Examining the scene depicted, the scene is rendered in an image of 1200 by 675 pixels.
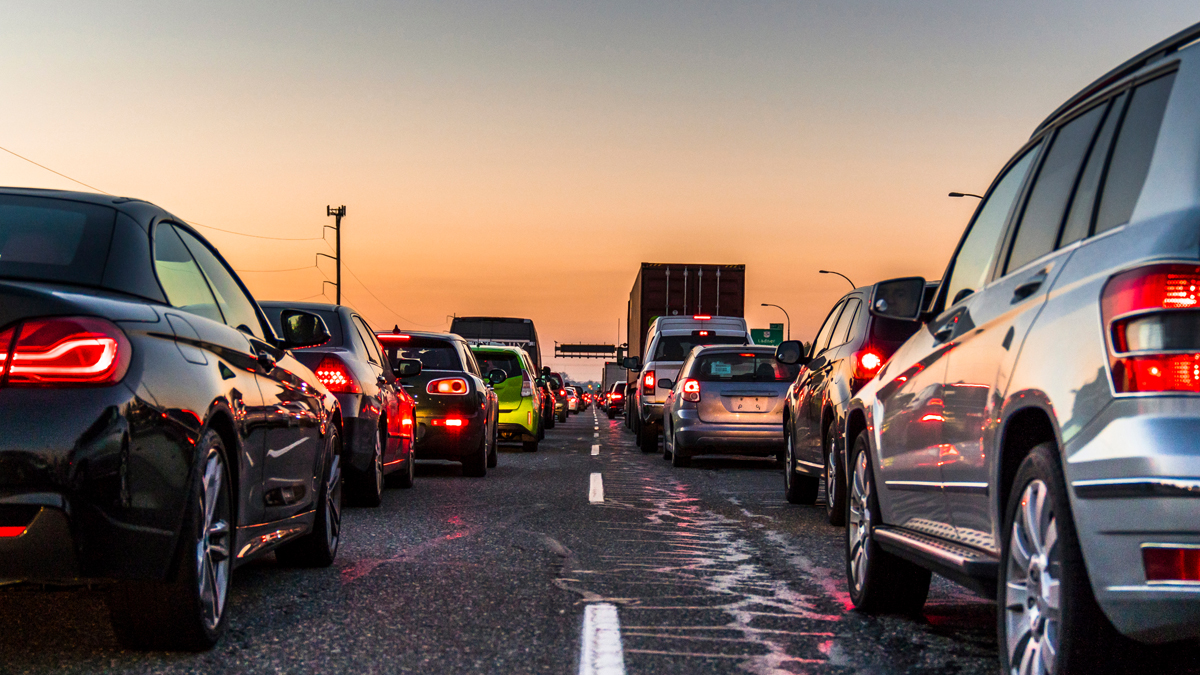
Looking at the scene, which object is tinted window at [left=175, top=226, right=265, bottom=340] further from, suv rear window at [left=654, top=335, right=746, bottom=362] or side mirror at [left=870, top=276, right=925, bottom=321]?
suv rear window at [left=654, top=335, right=746, bottom=362]

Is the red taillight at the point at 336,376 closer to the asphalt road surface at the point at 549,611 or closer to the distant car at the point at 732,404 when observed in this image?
the asphalt road surface at the point at 549,611

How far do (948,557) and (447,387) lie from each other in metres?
9.41

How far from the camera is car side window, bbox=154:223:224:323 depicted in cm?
460

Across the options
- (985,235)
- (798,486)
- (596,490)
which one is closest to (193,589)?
(985,235)

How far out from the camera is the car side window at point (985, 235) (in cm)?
461

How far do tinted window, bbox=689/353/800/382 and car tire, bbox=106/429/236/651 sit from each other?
1072 centimetres

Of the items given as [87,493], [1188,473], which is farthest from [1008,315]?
[87,493]

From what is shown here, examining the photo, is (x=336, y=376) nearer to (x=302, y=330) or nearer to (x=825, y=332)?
(x=302, y=330)

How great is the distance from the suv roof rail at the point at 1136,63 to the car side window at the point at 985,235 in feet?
1.01

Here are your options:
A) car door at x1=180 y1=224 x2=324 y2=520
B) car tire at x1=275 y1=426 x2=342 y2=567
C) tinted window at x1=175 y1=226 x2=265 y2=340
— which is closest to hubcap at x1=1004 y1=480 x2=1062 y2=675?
car door at x1=180 y1=224 x2=324 y2=520

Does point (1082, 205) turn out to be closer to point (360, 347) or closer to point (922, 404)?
point (922, 404)

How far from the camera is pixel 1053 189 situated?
13.3ft

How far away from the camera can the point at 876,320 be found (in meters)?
8.99

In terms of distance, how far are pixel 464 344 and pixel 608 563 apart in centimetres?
730
